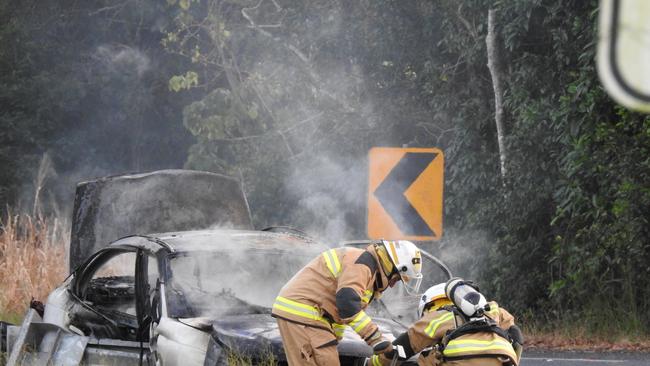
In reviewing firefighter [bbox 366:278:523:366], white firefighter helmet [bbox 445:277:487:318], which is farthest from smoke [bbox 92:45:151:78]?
white firefighter helmet [bbox 445:277:487:318]

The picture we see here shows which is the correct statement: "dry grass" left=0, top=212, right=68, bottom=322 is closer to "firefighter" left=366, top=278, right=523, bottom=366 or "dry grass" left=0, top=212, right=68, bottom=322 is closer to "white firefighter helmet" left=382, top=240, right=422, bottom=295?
"white firefighter helmet" left=382, top=240, right=422, bottom=295

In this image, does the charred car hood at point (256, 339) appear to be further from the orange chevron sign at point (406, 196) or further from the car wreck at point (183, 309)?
the orange chevron sign at point (406, 196)

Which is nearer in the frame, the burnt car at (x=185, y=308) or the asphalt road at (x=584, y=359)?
the burnt car at (x=185, y=308)

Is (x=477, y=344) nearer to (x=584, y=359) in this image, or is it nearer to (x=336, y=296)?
(x=336, y=296)

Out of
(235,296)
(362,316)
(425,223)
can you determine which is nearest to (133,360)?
(235,296)

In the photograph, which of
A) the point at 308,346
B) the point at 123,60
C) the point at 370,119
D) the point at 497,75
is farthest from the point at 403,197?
the point at 123,60

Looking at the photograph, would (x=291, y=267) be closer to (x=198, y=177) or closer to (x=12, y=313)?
(x=198, y=177)

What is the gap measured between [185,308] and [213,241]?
0.81m

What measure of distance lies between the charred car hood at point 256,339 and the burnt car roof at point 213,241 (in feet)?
2.97

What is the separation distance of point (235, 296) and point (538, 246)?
7367 mm

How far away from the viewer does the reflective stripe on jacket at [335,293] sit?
5349 millimetres

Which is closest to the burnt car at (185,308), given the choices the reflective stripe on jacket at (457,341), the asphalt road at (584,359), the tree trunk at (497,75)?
the reflective stripe on jacket at (457,341)

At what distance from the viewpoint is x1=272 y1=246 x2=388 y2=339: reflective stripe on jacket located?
17.5ft

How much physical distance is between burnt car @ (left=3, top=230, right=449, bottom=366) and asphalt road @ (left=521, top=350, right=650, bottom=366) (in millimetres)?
2474
